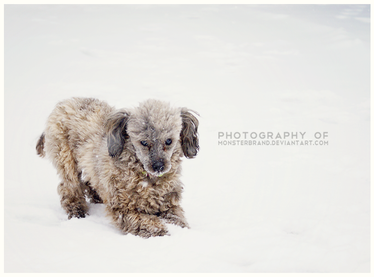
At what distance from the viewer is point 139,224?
3949 millimetres

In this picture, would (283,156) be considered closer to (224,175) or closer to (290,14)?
(224,175)

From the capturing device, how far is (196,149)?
4262 mm

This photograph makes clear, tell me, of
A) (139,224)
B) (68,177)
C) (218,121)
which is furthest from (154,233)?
(218,121)

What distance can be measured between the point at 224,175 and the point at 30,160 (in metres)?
3.51

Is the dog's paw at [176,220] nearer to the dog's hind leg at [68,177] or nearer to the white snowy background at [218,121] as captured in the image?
the white snowy background at [218,121]

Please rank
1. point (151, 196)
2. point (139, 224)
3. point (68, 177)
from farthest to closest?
point (68, 177) → point (151, 196) → point (139, 224)

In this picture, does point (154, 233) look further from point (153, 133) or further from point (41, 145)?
point (41, 145)

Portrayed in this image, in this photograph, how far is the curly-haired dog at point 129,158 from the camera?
384 cm

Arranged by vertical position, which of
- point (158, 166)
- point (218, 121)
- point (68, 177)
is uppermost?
Result: point (218, 121)

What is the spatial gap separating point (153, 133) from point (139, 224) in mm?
1029

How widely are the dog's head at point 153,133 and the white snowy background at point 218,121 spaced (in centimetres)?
82

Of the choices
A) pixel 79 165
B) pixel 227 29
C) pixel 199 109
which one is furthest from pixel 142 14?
pixel 79 165

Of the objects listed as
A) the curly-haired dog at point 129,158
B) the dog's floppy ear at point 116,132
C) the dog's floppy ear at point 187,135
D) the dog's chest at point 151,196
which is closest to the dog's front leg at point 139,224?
the curly-haired dog at point 129,158

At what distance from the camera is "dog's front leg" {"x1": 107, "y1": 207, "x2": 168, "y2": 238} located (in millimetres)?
3857
